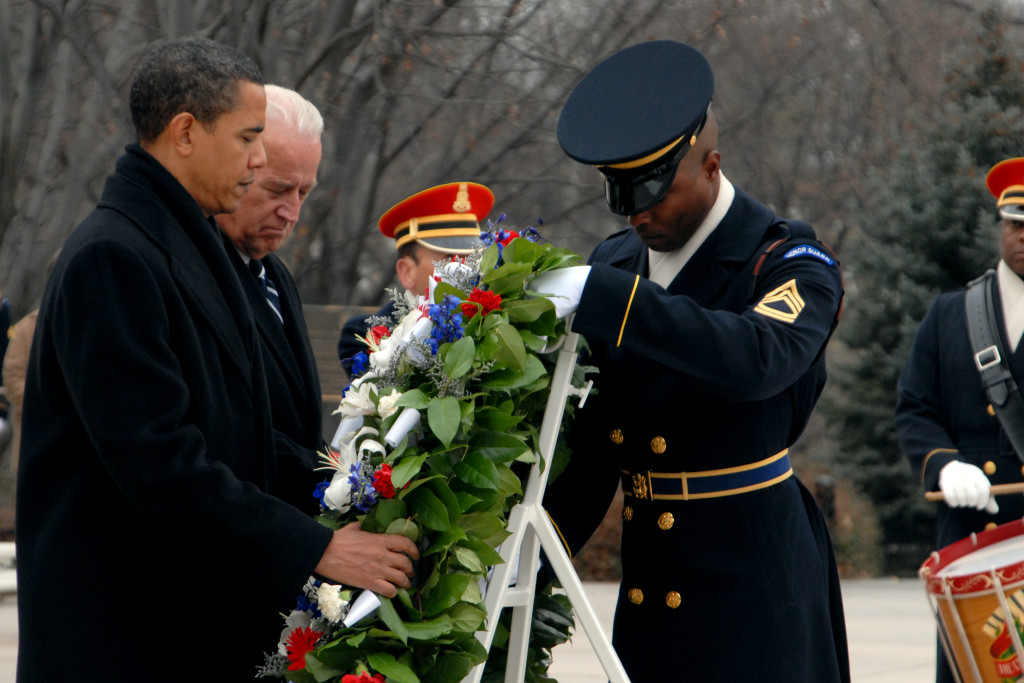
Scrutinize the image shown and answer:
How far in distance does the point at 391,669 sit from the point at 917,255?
11.0 meters

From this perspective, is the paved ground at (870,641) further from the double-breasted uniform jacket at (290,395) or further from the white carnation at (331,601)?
the white carnation at (331,601)

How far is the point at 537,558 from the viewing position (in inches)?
108

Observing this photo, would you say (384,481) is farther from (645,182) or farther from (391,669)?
(645,182)

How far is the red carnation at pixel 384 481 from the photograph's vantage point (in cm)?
244

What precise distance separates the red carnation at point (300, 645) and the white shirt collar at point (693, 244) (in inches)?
47.2

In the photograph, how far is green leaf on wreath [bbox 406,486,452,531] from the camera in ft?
8.05

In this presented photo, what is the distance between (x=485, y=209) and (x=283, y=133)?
258cm

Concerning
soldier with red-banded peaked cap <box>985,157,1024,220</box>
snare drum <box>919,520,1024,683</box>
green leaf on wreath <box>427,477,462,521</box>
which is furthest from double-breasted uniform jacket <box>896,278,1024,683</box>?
green leaf on wreath <box>427,477,462,521</box>

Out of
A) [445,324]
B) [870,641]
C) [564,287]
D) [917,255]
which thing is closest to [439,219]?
[564,287]

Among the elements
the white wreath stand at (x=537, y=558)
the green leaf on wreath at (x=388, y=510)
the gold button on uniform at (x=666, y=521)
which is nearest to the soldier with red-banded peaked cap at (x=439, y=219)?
the gold button on uniform at (x=666, y=521)

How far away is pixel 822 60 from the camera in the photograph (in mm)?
14008

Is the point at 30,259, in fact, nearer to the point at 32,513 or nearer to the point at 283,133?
the point at 283,133

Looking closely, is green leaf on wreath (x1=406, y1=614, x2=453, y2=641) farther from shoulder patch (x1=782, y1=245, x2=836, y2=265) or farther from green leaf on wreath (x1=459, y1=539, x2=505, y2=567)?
shoulder patch (x1=782, y1=245, x2=836, y2=265)

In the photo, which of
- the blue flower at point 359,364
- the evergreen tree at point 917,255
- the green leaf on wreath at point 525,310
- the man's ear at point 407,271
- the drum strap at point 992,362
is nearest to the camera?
the green leaf on wreath at point 525,310
